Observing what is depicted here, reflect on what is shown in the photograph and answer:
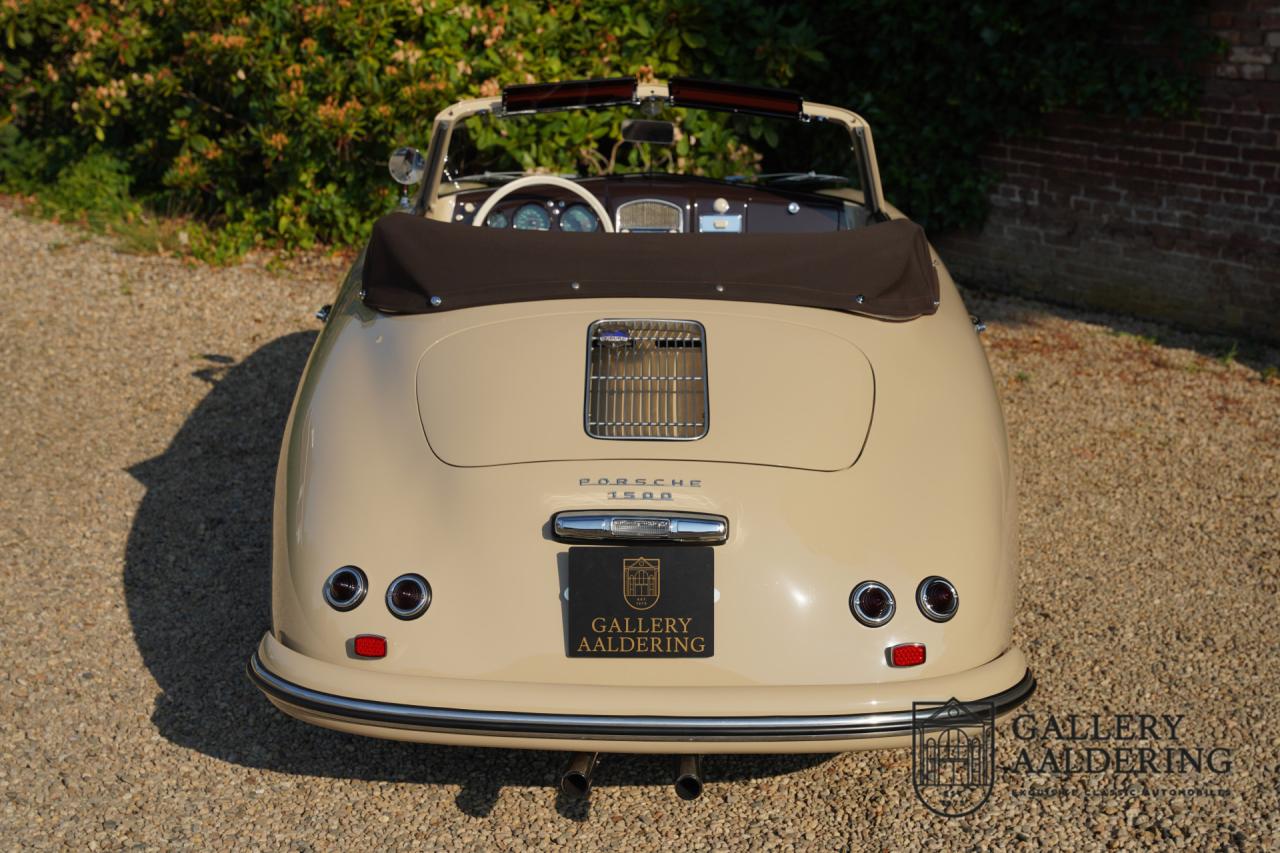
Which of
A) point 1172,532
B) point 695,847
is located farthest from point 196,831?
point 1172,532

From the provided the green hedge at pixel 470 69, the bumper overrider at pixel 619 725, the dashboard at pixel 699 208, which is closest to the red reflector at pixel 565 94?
the dashboard at pixel 699 208

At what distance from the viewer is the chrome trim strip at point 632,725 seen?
2.70 m

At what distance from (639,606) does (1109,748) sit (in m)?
1.52

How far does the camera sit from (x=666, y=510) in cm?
285

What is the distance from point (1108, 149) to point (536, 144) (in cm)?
338

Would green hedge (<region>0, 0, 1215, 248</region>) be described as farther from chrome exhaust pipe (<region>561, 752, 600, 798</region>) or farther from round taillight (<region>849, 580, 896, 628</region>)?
chrome exhaust pipe (<region>561, 752, 600, 798</region>)

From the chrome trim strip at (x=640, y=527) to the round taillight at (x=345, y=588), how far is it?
47 centimetres

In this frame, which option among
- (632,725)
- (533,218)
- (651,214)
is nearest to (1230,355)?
(651,214)

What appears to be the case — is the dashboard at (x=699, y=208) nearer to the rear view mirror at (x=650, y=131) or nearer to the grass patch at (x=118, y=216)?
the rear view mirror at (x=650, y=131)

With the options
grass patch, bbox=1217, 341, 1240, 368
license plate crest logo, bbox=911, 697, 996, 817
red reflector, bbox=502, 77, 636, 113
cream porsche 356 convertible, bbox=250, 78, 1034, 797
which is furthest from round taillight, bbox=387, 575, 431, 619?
grass patch, bbox=1217, 341, 1240, 368

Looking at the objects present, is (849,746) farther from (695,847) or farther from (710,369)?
(710,369)

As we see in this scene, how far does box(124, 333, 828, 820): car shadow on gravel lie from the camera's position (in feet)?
10.9

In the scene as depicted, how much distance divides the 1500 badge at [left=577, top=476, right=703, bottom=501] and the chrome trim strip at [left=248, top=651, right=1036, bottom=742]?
0.49 m

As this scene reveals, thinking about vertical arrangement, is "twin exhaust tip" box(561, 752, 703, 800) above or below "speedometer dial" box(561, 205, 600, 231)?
below
